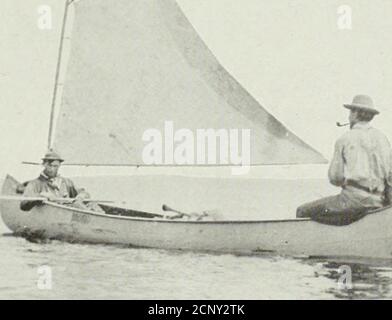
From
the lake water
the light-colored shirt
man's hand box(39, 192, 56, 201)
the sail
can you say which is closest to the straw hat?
the light-colored shirt

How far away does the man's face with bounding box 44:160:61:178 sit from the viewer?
9.91 meters

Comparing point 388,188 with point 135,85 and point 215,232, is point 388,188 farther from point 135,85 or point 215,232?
point 135,85

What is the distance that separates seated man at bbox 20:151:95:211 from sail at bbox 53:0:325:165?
1.32ft

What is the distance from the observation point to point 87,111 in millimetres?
10453

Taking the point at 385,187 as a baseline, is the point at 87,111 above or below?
above

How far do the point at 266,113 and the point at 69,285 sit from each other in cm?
397

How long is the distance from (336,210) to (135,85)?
3752 millimetres

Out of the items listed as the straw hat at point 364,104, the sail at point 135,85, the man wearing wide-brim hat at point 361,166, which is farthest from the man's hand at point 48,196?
the straw hat at point 364,104

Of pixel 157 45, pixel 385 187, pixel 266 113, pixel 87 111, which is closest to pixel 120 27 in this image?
pixel 157 45

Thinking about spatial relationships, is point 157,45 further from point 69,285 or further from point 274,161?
point 69,285

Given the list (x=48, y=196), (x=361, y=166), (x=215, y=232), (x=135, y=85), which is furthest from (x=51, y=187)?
(x=361, y=166)

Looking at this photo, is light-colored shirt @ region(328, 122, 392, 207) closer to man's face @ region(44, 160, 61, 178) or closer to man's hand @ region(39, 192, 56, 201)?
man's face @ region(44, 160, 61, 178)

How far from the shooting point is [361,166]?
25.4 ft

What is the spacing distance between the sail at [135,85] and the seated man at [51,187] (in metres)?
0.40
